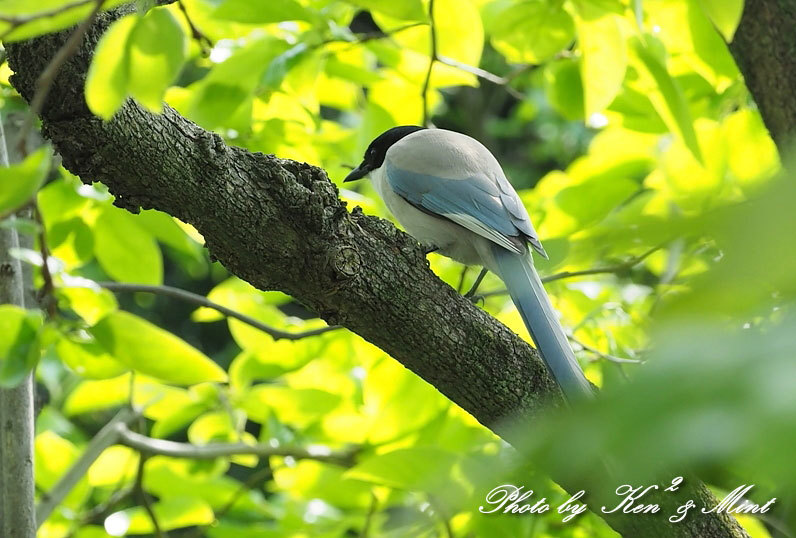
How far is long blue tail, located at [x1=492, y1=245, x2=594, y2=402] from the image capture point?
1881 mm

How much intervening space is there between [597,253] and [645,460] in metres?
0.16

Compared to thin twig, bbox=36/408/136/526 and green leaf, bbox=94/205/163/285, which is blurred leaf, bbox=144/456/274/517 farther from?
green leaf, bbox=94/205/163/285

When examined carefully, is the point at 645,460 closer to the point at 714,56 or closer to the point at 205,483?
the point at 714,56

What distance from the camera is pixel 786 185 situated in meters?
0.45

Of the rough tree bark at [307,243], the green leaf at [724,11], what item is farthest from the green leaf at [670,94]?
the green leaf at [724,11]

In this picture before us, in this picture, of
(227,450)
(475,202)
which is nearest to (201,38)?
(475,202)

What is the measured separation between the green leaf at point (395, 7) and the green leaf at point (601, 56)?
0.52 m

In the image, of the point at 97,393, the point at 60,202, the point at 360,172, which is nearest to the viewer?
the point at 60,202

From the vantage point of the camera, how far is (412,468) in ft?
6.54

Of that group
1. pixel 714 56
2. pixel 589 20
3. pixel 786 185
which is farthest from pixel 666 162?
pixel 786 185

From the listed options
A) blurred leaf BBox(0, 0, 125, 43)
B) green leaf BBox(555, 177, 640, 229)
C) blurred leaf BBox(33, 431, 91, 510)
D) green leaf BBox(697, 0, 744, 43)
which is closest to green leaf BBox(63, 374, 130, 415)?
blurred leaf BBox(33, 431, 91, 510)

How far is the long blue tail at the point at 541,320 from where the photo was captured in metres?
1.88

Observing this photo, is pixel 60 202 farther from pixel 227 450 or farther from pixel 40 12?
pixel 40 12

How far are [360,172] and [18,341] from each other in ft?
4.96
